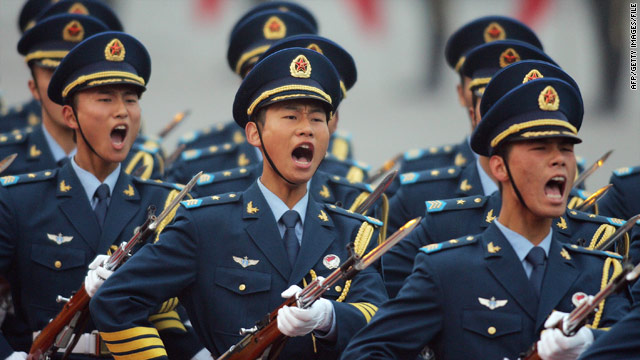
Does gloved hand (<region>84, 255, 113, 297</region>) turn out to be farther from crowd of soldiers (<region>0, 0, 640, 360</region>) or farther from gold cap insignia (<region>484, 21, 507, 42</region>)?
gold cap insignia (<region>484, 21, 507, 42</region>)

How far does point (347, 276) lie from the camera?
5.55 meters

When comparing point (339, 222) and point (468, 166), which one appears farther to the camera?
point (468, 166)

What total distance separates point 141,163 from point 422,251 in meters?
3.53

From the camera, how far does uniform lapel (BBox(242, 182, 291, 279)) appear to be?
19.9 ft

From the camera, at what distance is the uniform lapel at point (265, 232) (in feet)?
19.9

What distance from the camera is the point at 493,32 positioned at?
9.14m

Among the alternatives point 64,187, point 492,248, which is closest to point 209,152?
point 64,187

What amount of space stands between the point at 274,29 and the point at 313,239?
3599 mm

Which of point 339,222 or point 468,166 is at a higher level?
point 468,166

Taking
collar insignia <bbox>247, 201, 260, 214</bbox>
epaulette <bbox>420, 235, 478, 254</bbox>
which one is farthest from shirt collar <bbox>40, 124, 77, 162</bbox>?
epaulette <bbox>420, 235, 478, 254</bbox>

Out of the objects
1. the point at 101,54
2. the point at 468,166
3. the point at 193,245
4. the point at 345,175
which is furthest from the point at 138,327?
the point at 345,175

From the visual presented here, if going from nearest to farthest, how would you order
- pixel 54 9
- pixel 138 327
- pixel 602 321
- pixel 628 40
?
pixel 602 321, pixel 138 327, pixel 54 9, pixel 628 40

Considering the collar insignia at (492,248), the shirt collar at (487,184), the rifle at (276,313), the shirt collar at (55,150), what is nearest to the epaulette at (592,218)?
the shirt collar at (487,184)

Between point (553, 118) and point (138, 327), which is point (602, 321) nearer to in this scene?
point (553, 118)
